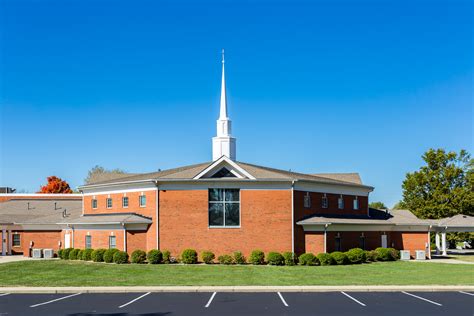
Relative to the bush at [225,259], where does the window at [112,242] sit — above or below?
above

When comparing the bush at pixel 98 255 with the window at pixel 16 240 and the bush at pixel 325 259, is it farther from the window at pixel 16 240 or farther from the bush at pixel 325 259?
the window at pixel 16 240

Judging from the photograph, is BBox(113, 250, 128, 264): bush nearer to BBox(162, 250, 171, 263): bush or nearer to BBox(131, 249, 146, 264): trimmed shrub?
BBox(131, 249, 146, 264): trimmed shrub

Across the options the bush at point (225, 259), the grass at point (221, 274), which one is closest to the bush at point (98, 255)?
the grass at point (221, 274)

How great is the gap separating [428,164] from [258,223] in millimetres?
39215

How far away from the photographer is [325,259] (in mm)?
41438

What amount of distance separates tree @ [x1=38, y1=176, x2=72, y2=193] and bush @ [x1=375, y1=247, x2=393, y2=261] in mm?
90256

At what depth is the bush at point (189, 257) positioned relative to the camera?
137ft

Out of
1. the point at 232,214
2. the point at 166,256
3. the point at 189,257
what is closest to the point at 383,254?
the point at 232,214

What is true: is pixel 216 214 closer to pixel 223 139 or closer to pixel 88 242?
pixel 223 139

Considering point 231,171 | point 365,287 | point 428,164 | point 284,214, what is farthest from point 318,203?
point 428,164

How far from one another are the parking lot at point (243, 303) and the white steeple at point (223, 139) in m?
24.9

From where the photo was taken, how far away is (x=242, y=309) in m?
21.3

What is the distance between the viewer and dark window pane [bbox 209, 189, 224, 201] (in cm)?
4344

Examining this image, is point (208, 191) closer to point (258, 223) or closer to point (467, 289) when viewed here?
point (258, 223)
